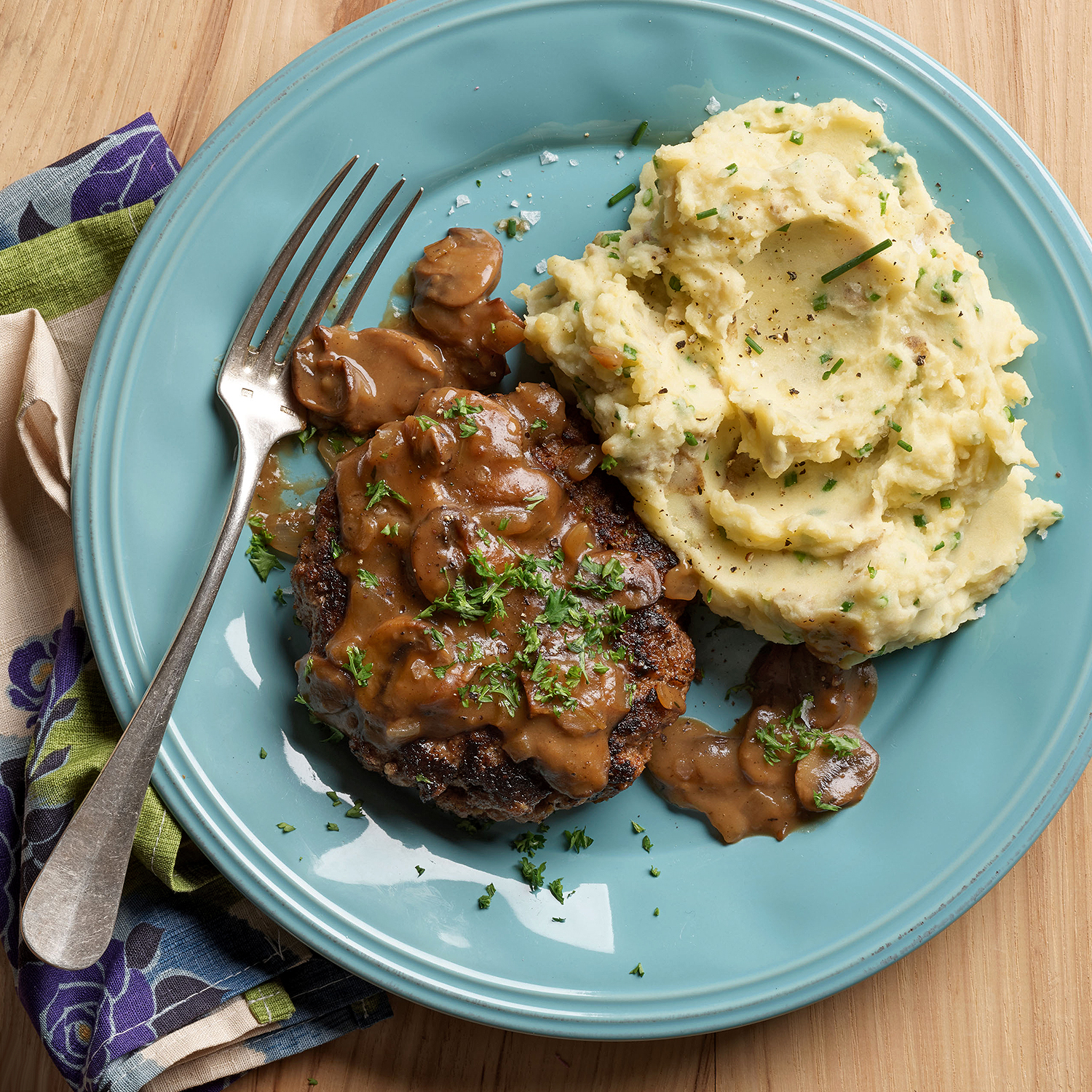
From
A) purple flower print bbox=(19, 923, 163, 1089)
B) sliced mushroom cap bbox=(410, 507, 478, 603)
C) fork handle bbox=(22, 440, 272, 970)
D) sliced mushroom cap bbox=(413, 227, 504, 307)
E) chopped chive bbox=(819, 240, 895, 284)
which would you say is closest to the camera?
sliced mushroom cap bbox=(410, 507, 478, 603)

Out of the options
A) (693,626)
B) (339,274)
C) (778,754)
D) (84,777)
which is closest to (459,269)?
(339,274)

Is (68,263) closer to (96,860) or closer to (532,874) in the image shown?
(96,860)

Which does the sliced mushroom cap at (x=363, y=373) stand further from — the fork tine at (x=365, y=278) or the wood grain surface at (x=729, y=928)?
the wood grain surface at (x=729, y=928)

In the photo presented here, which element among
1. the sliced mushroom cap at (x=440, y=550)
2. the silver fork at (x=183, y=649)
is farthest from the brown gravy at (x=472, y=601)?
the silver fork at (x=183, y=649)

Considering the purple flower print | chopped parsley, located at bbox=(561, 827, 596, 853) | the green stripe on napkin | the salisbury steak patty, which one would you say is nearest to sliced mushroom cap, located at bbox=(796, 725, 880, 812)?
the salisbury steak patty

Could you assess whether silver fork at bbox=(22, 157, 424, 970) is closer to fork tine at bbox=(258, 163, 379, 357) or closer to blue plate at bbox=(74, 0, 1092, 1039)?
fork tine at bbox=(258, 163, 379, 357)

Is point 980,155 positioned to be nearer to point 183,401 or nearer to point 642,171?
point 642,171
